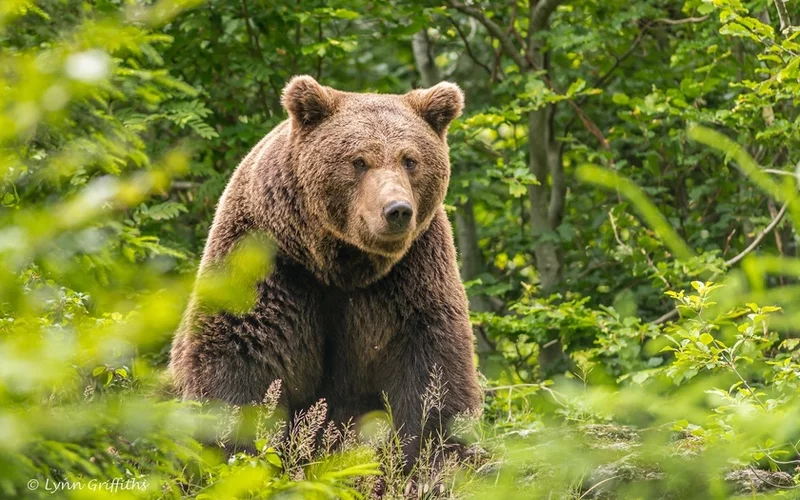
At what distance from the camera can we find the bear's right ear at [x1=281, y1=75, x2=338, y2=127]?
580 centimetres

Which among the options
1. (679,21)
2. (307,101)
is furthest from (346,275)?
(679,21)

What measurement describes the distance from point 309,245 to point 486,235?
5490 mm

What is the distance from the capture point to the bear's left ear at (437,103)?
19.9ft

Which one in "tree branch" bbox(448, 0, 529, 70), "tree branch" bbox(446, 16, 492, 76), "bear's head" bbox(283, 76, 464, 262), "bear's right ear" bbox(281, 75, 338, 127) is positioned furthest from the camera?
"tree branch" bbox(446, 16, 492, 76)

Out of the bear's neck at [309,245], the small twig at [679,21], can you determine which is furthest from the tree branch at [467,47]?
the bear's neck at [309,245]

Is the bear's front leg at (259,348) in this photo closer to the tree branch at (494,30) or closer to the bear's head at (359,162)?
the bear's head at (359,162)

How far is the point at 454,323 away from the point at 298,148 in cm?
134

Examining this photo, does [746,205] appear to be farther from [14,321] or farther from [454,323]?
[14,321]

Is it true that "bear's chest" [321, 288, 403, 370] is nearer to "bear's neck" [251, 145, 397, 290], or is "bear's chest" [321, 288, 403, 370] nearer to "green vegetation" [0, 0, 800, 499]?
"bear's neck" [251, 145, 397, 290]

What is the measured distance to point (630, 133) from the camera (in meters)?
10.3

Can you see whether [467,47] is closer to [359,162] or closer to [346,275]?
[359,162]

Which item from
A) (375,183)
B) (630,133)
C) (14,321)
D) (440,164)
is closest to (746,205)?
(630,133)

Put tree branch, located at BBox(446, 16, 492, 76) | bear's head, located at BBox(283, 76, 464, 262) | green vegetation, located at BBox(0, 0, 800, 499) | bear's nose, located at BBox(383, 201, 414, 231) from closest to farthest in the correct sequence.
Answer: green vegetation, located at BBox(0, 0, 800, 499)
bear's nose, located at BBox(383, 201, 414, 231)
bear's head, located at BBox(283, 76, 464, 262)
tree branch, located at BBox(446, 16, 492, 76)

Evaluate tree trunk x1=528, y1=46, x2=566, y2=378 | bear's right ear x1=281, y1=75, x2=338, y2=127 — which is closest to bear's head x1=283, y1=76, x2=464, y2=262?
bear's right ear x1=281, y1=75, x2=338, y2=127
